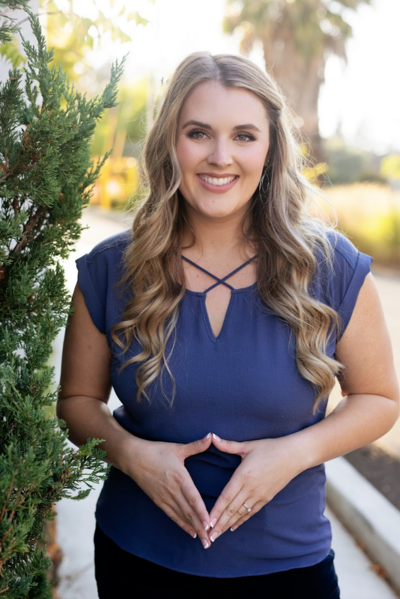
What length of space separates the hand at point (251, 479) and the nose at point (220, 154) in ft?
2.75

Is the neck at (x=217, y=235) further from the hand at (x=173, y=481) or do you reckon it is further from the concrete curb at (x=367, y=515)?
the concrete curb at (x=367, y=515)

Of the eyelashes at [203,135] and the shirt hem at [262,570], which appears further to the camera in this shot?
the eyelashes at [203,135]

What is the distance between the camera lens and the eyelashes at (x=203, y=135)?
2059mm

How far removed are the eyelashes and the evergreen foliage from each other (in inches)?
15.7

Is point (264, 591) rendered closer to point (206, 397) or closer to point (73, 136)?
point (206, 397)

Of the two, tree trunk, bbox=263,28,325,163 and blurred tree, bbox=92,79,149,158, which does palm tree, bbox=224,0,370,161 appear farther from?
blurred tree, bbox=92,79,149,158

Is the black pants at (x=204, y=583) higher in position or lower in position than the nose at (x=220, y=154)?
lower

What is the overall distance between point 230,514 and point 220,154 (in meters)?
1.08

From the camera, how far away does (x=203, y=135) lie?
207cm

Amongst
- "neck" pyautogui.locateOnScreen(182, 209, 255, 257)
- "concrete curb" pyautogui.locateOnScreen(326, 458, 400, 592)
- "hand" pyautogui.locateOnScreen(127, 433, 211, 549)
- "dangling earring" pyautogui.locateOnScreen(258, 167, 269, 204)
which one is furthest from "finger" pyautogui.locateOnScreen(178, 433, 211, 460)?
"concrete curb" pyautogui.locateOnScreen(326, 458, 400, 592)

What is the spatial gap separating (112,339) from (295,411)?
626 mm

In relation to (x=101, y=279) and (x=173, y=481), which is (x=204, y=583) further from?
(x=101, y=279)

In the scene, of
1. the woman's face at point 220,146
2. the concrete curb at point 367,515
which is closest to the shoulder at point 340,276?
the woman's face at point 220,146

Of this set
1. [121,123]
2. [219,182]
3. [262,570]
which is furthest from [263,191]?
[121,123]
